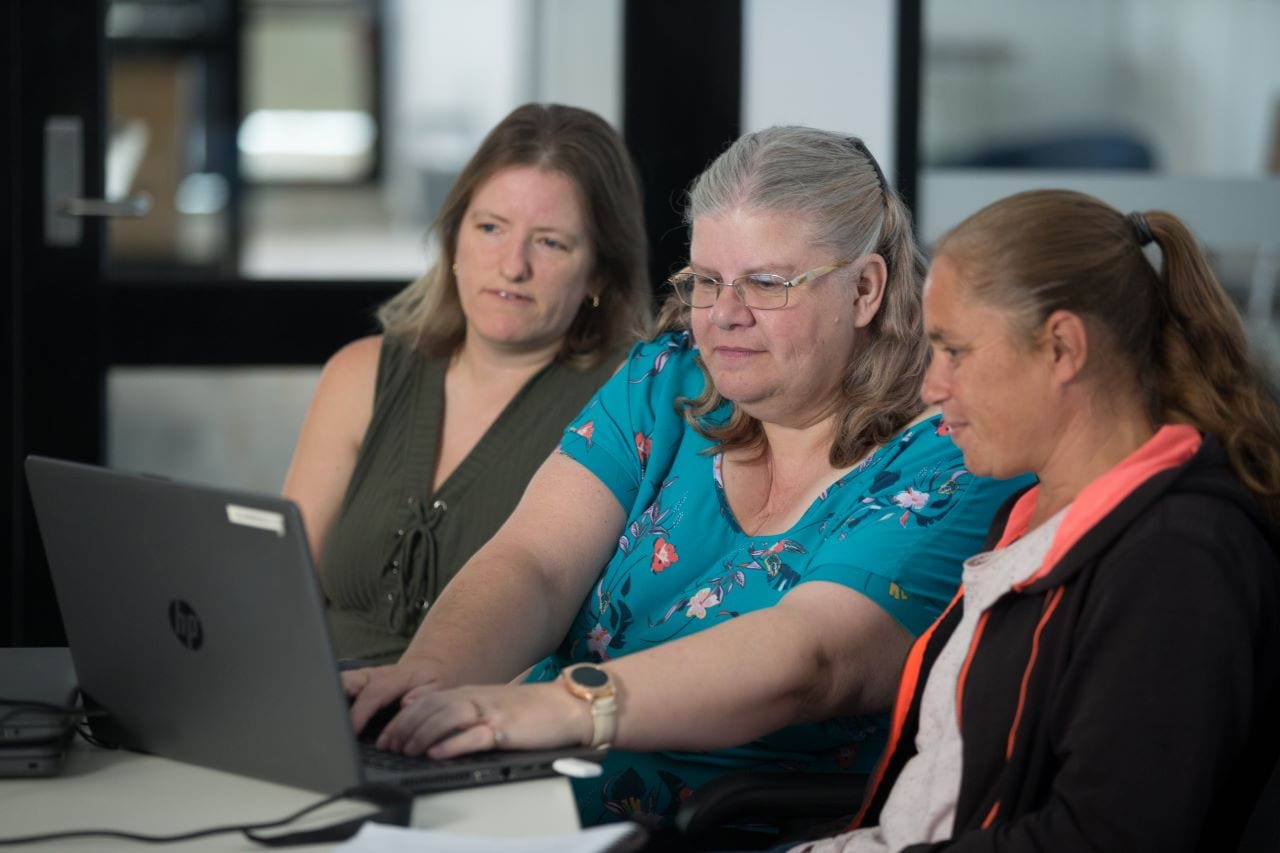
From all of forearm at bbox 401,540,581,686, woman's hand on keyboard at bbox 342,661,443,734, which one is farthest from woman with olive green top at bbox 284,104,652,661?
woman's hand on keyboard at bbox 342,661,443,734

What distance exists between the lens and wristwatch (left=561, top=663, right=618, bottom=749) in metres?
1.50

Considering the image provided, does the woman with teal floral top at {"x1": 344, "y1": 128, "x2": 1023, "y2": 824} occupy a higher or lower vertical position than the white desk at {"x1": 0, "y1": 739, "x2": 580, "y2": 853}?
higher

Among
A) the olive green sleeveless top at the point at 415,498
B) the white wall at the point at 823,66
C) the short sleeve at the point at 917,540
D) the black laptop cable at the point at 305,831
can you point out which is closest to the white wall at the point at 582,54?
the white wall at the point at 823,66

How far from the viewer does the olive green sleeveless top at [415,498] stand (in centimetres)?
238

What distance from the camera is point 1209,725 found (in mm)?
1298

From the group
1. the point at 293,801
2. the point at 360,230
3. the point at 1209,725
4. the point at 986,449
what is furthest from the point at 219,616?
the point at 360,230

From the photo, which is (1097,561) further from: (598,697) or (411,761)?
(411,761)

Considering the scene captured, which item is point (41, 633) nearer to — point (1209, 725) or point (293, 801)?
point (293, 801)

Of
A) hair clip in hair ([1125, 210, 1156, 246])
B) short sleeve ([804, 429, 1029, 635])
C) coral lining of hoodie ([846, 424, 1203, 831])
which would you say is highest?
hair clip in hair ([1125, 210, 1156, 246])

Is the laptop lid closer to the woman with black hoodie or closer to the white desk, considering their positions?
the white desk

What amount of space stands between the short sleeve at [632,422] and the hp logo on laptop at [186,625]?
77 cm

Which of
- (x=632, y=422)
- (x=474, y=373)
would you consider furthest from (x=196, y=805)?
(x=474, y=373)

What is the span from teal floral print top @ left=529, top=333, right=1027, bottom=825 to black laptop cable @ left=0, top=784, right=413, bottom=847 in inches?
16.3

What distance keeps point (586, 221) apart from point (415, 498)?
1.66 feet
